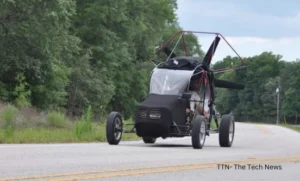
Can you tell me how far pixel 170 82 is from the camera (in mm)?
19453

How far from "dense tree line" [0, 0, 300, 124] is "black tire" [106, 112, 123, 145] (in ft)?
47.2

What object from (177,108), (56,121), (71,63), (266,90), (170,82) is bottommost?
(266,90)

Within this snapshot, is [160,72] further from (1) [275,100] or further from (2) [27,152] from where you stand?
(1) [275,100]

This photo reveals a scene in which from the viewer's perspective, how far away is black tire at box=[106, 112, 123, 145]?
18.9 meters

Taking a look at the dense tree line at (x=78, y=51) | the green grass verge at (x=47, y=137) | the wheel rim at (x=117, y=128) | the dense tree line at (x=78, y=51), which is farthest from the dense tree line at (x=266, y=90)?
the wheel rim at (x=117, y=128)

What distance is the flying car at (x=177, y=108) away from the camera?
18453 millimetres

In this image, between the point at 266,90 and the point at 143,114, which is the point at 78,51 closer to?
the point at 143,114

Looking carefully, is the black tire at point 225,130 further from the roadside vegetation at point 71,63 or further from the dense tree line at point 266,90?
the dense tree line at point 266,90

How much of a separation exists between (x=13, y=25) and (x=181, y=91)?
16864 mm

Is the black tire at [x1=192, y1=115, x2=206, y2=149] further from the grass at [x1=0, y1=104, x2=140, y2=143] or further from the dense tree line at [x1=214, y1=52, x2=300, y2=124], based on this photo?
the dense tree line at [x1=214, y1=52, x2=300, y2=124]

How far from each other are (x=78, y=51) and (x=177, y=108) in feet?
88.3

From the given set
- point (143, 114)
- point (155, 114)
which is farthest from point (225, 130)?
point (143, 114)

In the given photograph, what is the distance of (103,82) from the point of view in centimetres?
4753

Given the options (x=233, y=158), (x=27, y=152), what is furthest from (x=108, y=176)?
(x=233, y=158)
